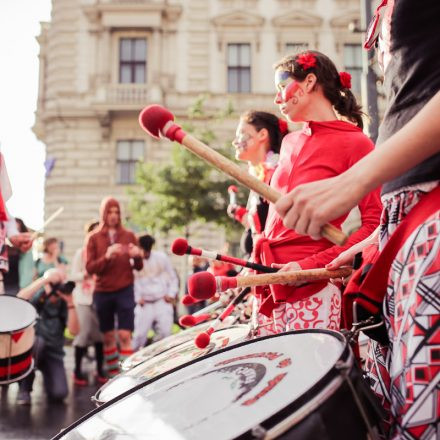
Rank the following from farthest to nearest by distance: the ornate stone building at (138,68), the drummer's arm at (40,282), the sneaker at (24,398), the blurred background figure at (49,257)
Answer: the ornate stone building at (138,68) → the blurred background figure at (49,257) → the sneaker at (24,398) → the drummer's arm at (40,282)

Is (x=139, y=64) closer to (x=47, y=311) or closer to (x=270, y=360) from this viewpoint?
(x=47, y=311)

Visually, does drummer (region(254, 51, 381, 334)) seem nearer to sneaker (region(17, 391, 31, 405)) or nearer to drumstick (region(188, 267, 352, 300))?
drumstick (region(188, 267, 352, 300))

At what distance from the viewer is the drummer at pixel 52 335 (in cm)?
644

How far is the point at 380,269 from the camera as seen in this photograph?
1515 mm

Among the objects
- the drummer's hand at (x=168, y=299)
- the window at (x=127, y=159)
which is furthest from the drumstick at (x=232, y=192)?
the window at (x=127, y=159)

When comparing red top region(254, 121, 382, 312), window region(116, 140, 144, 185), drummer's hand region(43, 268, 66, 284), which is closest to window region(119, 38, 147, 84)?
window region(116, 140, 144, 185)

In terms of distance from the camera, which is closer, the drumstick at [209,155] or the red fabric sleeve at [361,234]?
the drumstick at [209,155]

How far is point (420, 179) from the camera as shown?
143 centimetres

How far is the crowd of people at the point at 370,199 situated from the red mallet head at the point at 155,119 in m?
0.34

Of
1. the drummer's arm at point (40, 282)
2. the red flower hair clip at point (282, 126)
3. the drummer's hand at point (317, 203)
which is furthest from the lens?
the drummer's arm at point (40, 282)

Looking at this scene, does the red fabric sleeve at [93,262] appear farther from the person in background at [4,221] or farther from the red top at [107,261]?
the person in background at [4,221]

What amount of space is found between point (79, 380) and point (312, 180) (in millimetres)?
5760

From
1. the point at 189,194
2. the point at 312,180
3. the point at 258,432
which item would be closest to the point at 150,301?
the point at 312,180

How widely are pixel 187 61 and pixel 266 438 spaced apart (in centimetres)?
2283
